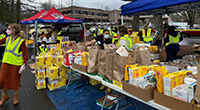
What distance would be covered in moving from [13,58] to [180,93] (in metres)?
3.38

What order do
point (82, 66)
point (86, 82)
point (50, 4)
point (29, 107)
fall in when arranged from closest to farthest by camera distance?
point (82, 66), point (29, 107), point (86, 82), point (50, 4)

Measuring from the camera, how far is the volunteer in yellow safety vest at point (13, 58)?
11.3 feet

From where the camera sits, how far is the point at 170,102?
5.57 feet

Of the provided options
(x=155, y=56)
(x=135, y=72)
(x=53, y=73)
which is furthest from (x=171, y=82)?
(x=155, y=56)

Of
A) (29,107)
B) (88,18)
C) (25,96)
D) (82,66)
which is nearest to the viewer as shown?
(82,66)

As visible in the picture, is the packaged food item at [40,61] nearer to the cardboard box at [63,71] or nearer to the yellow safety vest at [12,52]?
the cardboard box at [63,71]

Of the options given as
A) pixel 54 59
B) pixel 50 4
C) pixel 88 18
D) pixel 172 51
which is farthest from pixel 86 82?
pixel 88 18

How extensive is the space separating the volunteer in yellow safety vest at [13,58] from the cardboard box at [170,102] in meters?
2.98

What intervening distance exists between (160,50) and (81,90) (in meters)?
3.32

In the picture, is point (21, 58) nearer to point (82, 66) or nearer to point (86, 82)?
point (82, 66)

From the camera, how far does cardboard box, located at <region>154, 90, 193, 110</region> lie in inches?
61.4

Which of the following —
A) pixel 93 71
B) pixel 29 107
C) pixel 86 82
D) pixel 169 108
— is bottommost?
pixel 29 107

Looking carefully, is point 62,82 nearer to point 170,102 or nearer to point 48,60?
point 48,60

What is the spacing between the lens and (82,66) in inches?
133
